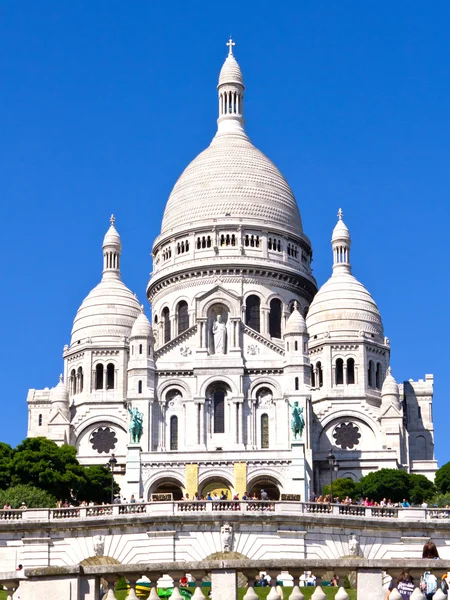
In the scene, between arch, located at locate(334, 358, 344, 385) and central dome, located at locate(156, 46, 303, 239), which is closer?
arch, located at locate(334, 358, 344, 385)

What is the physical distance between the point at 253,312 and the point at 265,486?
2165 centimetres

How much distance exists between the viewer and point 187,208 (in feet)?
376

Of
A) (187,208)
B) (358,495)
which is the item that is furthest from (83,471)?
Answer: (187,208)

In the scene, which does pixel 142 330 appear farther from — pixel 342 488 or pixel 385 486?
pixel 385 486

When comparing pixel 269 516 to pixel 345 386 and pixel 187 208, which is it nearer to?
pixel 345 386

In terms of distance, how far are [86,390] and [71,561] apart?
63.4m

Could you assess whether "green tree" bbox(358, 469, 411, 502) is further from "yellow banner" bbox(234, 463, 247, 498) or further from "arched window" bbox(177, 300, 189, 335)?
"arched window" bbox(177, 300, 189, 335)

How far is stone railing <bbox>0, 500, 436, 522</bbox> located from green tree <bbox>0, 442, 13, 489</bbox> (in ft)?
106

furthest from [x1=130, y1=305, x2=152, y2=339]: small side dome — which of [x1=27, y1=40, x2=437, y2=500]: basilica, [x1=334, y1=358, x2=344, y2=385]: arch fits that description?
[x1=334, y1=358, x2=344, y2=385]: arch

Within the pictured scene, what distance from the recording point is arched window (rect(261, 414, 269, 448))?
9619 centimetres

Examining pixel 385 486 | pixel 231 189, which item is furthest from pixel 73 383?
pixel 385 486

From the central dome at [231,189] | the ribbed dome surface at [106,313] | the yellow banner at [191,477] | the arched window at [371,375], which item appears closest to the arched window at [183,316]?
the ribbed dome surface at [106,313]

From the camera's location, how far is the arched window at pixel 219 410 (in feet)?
318

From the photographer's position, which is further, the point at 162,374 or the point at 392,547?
the point at 162,374
